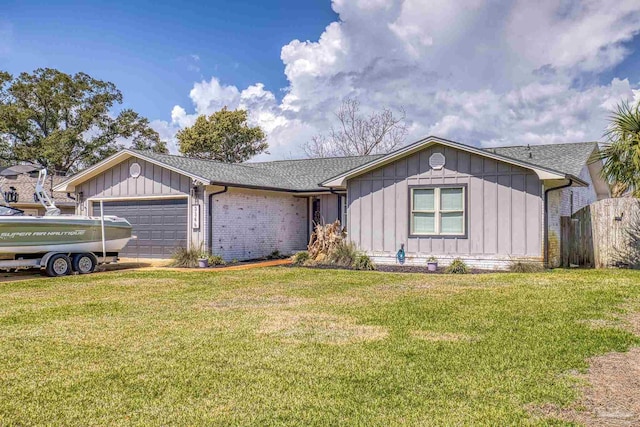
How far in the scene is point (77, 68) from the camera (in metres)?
34.7

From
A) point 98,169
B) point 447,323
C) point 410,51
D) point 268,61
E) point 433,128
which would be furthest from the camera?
point 433,128

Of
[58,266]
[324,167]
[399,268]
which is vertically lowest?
[399,268]

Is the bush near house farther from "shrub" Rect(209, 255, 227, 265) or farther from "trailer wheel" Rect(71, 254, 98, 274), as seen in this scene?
"trailer wheel" Rect(71, 254, 98, 274)

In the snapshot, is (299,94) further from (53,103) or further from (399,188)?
(399,188)

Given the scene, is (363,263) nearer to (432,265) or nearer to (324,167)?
(432,265)

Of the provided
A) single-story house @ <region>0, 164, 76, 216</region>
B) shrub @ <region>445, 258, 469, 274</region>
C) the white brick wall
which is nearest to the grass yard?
shrub @ <region>445, 258, 469, 274</region>

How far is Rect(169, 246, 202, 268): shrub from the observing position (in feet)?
49.3

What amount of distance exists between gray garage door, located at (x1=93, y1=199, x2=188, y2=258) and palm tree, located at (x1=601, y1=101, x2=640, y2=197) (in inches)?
474

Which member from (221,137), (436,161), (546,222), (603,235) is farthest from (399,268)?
(221,137)

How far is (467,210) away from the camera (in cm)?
1372

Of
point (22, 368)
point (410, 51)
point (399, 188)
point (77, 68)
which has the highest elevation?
point (77, 68)

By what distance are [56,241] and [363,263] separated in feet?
26.0

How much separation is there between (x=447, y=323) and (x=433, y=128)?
88.7 feet

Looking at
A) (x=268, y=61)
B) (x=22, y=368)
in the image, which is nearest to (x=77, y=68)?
(x=268, y=61)
